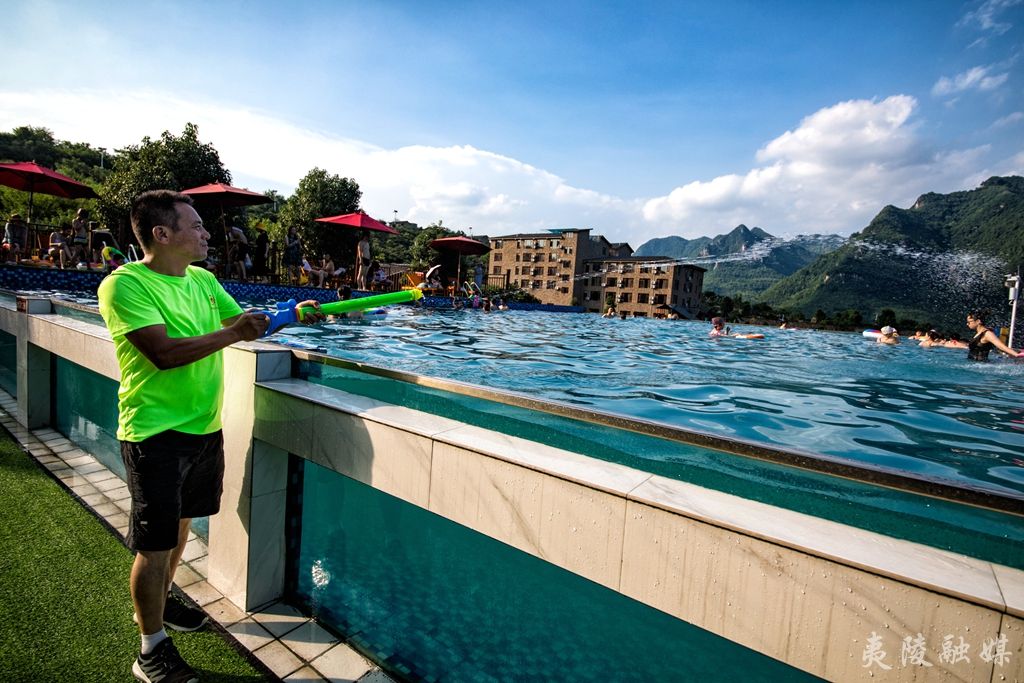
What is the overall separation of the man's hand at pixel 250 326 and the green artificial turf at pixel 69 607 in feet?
4.93

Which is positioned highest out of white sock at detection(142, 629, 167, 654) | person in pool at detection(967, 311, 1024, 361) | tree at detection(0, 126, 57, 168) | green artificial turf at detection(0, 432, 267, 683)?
tree at detection(0, 126, 57, 168)

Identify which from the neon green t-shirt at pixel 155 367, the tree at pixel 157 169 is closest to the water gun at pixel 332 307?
the neon green t-shirt at pixel 155 367

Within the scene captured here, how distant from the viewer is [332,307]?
7.54 ft

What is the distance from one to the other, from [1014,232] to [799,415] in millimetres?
32964

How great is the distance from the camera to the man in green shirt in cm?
198

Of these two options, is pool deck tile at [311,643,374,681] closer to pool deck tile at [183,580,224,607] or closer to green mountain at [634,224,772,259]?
pool deck tile at [183,580,224,607]

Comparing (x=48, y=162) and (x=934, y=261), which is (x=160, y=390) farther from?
(x=48, y=162)

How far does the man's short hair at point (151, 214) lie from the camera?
7.14ft

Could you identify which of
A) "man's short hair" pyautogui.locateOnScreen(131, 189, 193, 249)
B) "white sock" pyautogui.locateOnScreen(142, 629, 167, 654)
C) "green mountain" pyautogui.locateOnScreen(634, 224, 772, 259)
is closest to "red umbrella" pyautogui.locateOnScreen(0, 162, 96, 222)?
"man's short hair" pyautogui.locateOnScreen(131, 189, 193, 249)

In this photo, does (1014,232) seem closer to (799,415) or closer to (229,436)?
(799,415)

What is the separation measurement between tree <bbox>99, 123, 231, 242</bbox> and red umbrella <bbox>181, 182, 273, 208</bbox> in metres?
18.3

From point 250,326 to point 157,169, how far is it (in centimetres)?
3597

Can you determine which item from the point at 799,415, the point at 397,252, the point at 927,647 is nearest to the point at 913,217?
the point at 799,415

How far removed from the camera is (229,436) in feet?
8.85
